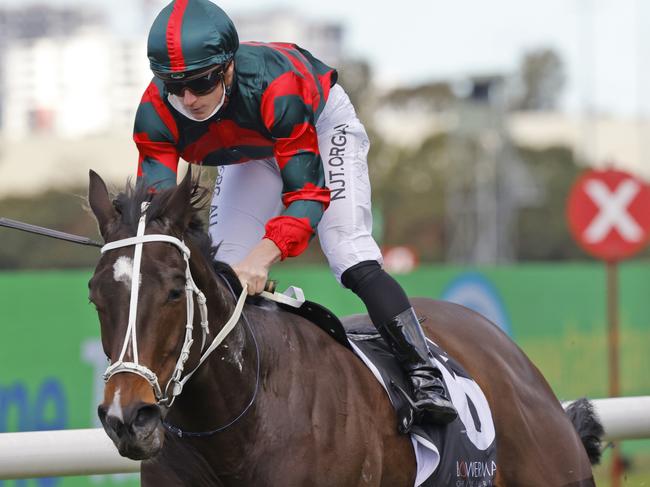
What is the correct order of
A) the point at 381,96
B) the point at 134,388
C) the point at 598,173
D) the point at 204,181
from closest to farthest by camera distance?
the point at 134,388
the point at 204,181
the point at 598,173
the point at 381,96

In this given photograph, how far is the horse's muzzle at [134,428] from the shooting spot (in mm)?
3305

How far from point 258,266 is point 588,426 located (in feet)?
7.20

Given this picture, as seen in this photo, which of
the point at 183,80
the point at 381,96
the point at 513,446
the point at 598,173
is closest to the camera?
the point at 183,80

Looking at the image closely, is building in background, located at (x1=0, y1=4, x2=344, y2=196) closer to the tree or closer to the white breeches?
the tree

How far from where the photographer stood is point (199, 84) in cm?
405

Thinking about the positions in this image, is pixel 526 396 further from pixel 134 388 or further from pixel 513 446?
pixel 134 388

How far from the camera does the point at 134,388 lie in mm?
3354

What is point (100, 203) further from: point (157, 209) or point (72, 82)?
point (72, 82)

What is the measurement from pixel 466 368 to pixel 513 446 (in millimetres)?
358

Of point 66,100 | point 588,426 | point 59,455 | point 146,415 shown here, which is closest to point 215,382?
point 146,415

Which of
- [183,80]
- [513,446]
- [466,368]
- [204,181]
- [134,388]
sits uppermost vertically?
[183,80]

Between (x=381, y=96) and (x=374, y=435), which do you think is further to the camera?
(x=381, y=96)

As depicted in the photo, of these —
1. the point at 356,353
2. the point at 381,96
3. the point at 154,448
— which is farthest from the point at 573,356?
the point at 381,96

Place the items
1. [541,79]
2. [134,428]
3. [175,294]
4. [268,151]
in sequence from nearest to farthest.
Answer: [134,428] < [175,294] < [268,151] < [541,79]
